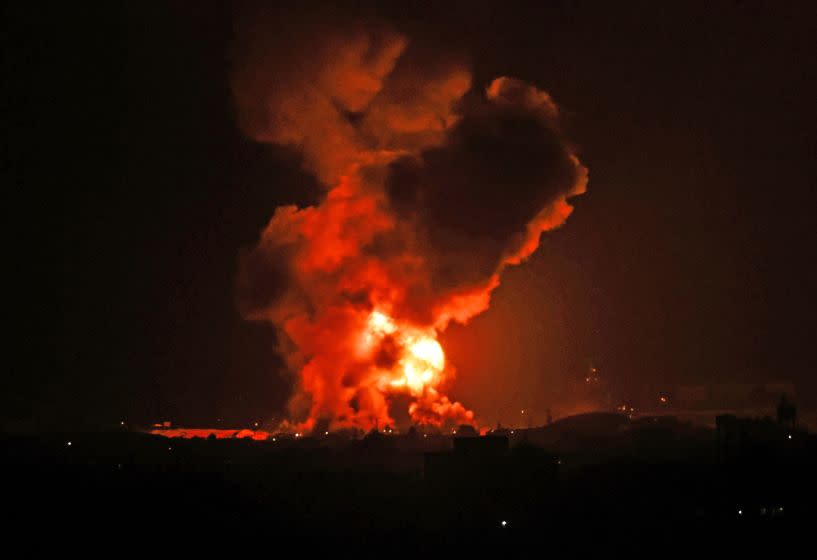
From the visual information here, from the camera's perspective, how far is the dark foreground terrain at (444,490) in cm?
4997

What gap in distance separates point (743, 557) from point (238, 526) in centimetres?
2280

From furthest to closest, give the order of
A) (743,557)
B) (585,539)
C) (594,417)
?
(594,417)
(585,539)
(743,557)

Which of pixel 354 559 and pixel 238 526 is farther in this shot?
Answer: pixel 238 526

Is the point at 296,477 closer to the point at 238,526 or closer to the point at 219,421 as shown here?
the point at 238,526

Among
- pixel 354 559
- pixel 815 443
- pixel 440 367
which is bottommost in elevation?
pixel 354 559

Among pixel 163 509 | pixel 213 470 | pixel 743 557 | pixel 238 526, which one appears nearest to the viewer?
pixel 743 557

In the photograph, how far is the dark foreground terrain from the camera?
50.0m

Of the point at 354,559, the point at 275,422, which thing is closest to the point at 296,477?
the point at 354,559

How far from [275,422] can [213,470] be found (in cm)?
2645

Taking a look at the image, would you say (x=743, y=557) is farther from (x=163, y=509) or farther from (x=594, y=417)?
(x=594, y=417)

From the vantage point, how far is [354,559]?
1773 inches

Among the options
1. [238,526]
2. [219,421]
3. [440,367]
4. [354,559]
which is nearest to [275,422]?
[219,421]

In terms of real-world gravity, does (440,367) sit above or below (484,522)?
above

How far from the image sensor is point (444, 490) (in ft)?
196
